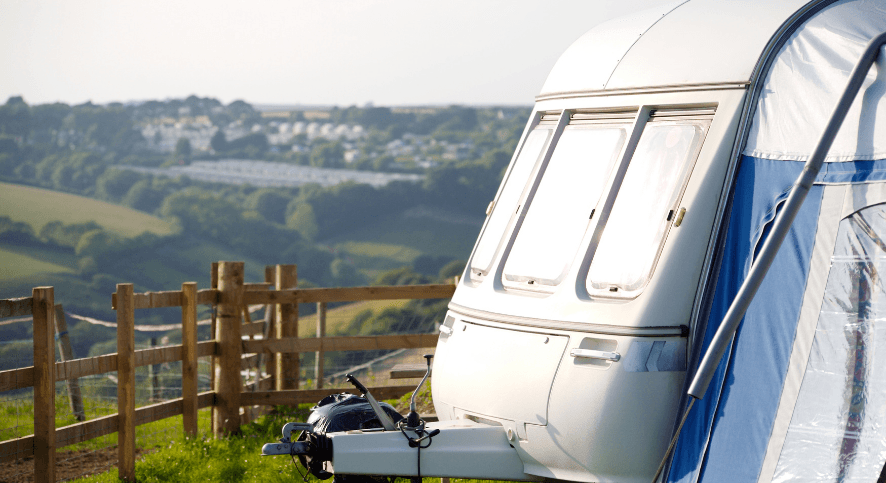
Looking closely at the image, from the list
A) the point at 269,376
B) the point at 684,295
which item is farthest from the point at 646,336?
the point at 269,376

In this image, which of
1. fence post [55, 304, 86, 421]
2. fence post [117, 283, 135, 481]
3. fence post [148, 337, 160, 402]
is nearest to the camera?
fence post [117, 283, 135, 481]

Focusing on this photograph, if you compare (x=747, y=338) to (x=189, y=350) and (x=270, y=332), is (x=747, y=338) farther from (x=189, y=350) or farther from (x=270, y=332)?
(x=270, y=332)

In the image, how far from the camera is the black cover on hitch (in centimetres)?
485

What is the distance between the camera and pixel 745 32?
4738 mm

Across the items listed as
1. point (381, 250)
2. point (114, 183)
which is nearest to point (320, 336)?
point (381, 250)

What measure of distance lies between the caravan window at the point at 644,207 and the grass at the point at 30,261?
55181 mm

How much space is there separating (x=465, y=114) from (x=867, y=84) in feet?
309

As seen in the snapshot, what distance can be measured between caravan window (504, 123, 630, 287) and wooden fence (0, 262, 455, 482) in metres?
3.14

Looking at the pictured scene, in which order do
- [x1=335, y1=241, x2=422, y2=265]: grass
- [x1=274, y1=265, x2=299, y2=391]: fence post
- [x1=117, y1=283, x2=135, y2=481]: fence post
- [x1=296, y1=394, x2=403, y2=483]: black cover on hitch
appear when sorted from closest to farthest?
1. [x1=296, y1=394, x2=403, y2=483]: black cover on hitch
2. [x1=117, y1=283, x2=135, y2=481]: fence post
3. [x1=274, y1=265, x2=299, y2=391]: fence post
4. [x1=335, y1=241, x2=422, y2=265]: grass

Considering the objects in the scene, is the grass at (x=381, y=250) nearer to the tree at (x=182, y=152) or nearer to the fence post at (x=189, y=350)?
the tree at (x=182, y=152)

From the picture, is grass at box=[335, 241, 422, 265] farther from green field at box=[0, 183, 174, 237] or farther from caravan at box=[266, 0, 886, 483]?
caravan at box=[266, 0, 886, 483]

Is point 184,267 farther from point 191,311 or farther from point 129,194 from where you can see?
point 191,311

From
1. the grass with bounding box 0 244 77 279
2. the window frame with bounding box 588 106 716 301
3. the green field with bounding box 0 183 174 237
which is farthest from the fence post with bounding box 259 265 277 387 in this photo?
the green field with bounding box 0 183 174 237

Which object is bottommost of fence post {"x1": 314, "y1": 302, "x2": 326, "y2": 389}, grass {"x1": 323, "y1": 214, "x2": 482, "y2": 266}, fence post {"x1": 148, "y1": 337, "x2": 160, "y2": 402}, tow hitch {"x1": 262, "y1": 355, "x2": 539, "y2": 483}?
grass {"x1": 323, "y1": 214, "x2": 482, "y2": 266}
